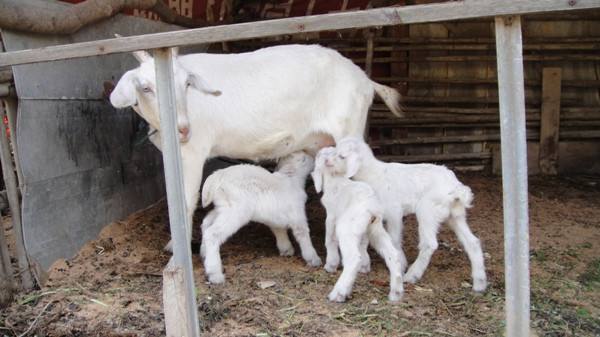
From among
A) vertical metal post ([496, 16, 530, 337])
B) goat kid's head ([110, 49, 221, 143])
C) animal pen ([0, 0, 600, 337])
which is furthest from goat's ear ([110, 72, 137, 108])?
vertical metal post ([496, 16, 530, 337])

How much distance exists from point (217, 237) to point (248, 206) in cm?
31

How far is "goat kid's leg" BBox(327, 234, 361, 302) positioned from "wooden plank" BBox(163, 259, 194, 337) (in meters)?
0.95

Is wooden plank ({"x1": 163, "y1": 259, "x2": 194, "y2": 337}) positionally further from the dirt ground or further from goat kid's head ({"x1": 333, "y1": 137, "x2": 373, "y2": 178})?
goat kid's head ({"x1": 333, "y1": 137, "x2": 373, "y2": 178})

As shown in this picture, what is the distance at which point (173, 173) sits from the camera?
2572 mm

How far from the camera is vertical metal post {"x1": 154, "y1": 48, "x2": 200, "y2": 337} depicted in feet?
8.30

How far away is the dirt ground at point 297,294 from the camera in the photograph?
9.72ft

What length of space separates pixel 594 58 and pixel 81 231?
5.94 m

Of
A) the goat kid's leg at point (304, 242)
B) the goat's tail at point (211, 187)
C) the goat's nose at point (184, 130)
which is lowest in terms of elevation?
the goat kid's leg at point (304, 242)

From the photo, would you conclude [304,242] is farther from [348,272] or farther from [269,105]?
[269,105]

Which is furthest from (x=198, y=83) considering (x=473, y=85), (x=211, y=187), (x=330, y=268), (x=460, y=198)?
(x=473, y=85)

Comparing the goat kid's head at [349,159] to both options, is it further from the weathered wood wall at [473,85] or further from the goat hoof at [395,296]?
the weathered wood wall at [473,85]

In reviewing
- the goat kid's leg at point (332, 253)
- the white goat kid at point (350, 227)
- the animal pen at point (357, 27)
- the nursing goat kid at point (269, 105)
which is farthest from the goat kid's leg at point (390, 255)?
the nursing goat kid at point (269, 105)

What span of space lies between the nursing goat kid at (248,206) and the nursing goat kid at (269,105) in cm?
31

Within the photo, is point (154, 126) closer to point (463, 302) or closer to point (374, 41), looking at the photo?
point (463, 302)
